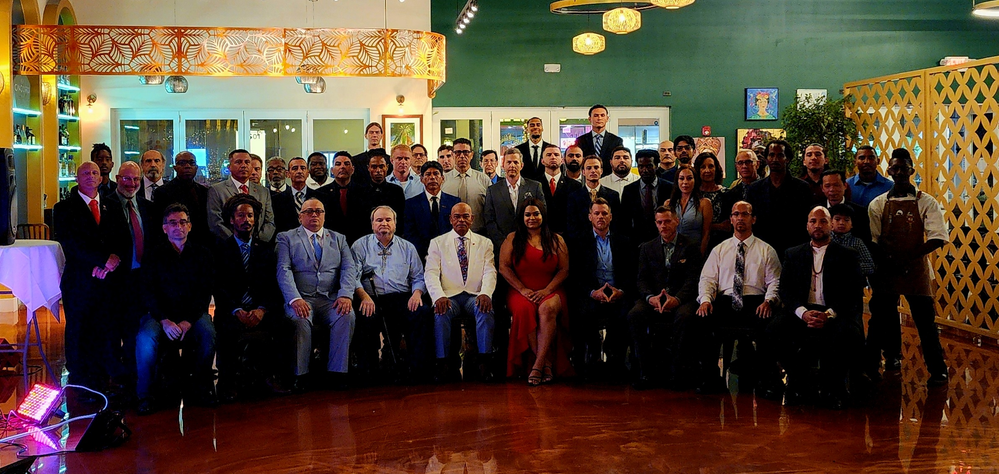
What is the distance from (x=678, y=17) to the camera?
12.2 m

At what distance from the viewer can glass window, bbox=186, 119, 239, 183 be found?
11641mm

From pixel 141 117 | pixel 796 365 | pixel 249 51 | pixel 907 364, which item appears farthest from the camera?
pixel 141 117

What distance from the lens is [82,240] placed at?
5.20m

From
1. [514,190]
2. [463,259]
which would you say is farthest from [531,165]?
[463,259]

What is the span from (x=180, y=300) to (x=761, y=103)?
9178 millimetres

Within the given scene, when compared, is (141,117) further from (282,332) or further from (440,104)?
(282,332)

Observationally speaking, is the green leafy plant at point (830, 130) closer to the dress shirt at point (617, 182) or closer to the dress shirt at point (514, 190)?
the dress shirt at point (617, 182)

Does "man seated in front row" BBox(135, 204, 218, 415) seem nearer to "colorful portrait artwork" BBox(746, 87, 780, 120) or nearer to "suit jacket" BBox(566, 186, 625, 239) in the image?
"suit jacket" BBox(566, 186, 625, 239)

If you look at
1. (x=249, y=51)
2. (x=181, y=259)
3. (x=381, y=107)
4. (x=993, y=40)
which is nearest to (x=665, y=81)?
(x=381, y=107)

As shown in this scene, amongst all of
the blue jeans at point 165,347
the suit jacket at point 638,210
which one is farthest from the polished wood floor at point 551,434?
the suit jacket at point 638,210

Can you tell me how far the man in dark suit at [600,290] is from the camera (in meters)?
5.75

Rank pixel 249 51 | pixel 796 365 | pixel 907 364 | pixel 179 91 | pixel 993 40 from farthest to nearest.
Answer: pixel 993 40 < pixel 179 91 < pixel 249 51 < pixel 907 364 < pixel 796 365

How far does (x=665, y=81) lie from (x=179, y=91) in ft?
Result: 20.4

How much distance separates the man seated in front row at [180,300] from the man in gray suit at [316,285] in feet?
1.61
